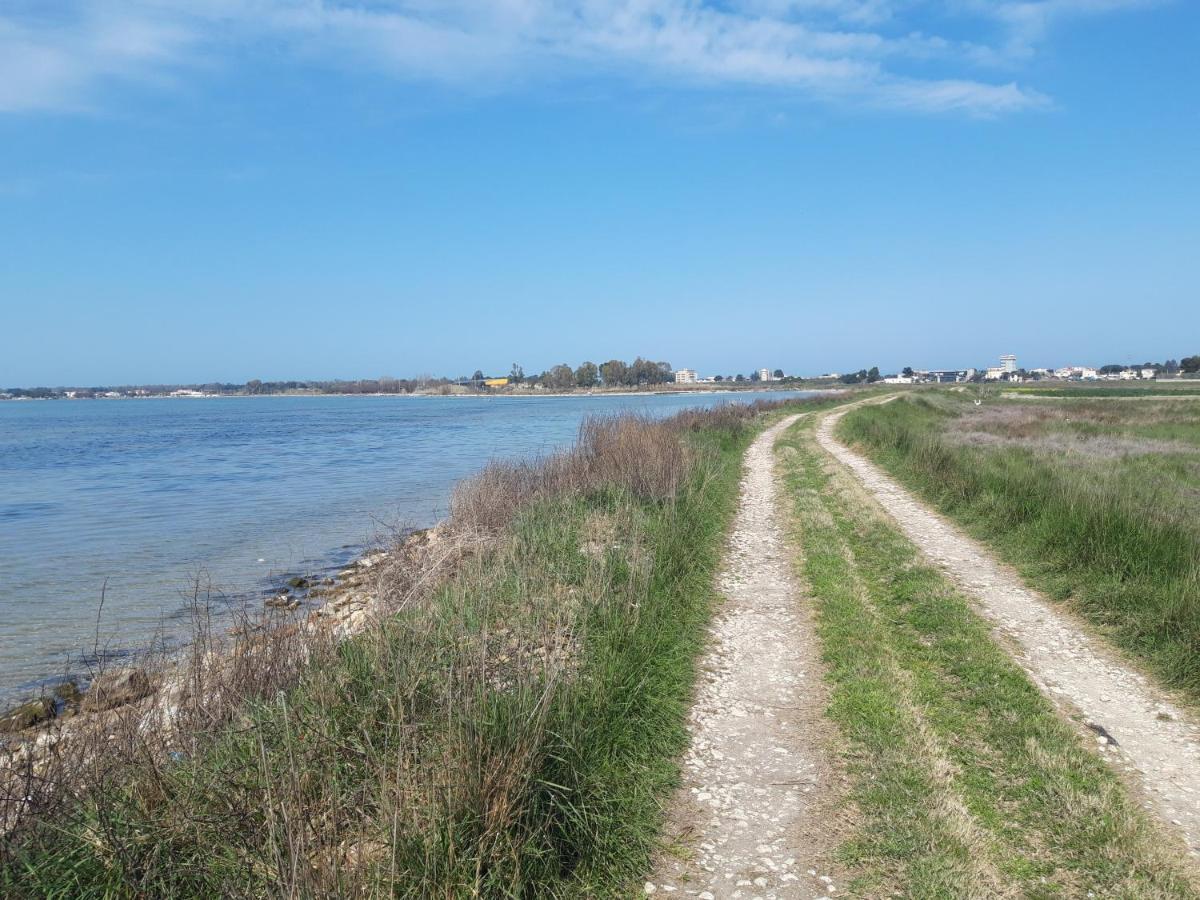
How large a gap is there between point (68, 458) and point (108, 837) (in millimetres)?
48061

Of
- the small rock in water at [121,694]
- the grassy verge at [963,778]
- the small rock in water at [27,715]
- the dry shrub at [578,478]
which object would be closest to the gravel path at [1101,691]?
the grassy verge at [963,778]

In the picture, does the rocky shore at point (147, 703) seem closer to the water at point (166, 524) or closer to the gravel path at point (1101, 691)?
the water at point (166, 524)

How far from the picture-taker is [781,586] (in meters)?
10.3

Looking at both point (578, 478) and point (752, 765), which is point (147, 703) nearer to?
point (752, 765)

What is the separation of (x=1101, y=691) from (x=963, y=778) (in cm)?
243

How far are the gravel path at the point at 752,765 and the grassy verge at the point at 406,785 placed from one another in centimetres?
21

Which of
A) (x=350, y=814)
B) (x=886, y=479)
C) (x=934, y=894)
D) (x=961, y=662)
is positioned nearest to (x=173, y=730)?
(x=350, y=814)

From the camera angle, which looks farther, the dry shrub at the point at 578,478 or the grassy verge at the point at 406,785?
the dry shrub at the point at 578,478

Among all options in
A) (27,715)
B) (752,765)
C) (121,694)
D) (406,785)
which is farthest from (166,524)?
(752,765)

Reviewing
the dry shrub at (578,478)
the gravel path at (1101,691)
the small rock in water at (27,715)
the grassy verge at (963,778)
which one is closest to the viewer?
the grassy verge at (963,778)

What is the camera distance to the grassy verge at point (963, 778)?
4.14 meters

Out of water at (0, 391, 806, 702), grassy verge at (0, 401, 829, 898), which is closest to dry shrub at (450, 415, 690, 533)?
water at (0, 391, 806, 702)

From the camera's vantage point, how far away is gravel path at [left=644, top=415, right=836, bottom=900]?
4242 mm

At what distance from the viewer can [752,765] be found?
546 cm
